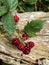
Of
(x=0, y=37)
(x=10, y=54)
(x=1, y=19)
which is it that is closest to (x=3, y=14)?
(x=1, y=19)

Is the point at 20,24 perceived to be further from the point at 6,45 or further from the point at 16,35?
the point at 6,45

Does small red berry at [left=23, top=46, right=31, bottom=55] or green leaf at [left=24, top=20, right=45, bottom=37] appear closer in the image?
small red berry at [left=23, top=46, right=31, bottom=55]

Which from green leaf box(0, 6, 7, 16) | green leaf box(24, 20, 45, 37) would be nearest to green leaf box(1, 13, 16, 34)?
A: green leaf box(0, 6, 7, 16)

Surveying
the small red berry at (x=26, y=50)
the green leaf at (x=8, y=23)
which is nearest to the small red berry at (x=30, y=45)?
the small red berry at (x=26, y=50)

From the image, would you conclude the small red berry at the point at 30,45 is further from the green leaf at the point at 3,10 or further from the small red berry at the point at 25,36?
the green leaf at the point at 3,10

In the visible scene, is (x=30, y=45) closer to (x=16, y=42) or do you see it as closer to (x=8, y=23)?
(x=16, y=42)

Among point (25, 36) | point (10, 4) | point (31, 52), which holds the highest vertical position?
point (10, 4)

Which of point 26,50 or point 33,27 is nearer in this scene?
point 26,50

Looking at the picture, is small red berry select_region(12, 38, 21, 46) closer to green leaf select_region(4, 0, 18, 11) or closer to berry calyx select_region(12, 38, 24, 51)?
berry calyx select_region(12, 38, 24, 51)

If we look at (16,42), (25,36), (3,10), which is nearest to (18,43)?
(16,42)
